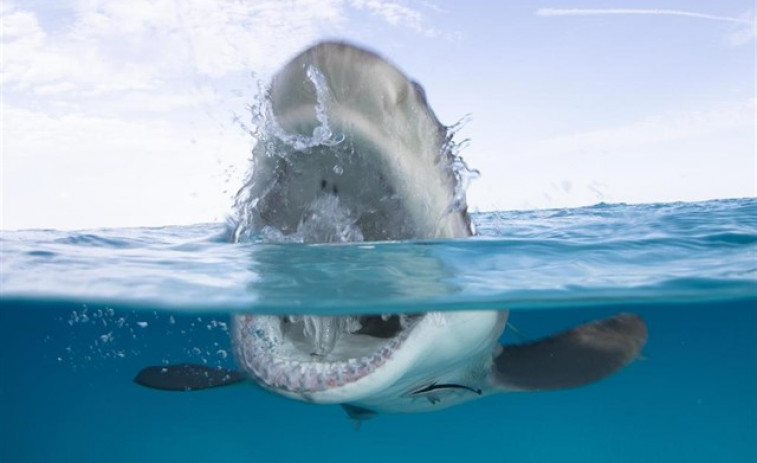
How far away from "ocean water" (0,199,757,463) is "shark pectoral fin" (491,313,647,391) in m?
0.25

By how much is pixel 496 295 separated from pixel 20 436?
3903 cm

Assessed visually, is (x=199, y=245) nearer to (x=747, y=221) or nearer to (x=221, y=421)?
(x=747, y=221)

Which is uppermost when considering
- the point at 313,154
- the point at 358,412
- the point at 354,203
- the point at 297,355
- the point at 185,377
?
the point at 313,154

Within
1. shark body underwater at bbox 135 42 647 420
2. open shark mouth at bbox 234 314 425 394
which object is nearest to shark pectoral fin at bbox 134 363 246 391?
shark body underwater at bbox 135 42 647 420

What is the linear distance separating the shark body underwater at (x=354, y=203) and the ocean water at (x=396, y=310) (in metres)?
0.23

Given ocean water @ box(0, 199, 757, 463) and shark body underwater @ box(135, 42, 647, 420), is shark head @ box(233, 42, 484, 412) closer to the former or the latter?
shark body underwater @ box(135, 42, 647, 420)

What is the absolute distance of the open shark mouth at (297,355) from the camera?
8.96 ft

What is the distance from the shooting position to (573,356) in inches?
193

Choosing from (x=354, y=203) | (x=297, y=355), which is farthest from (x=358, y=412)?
(x=354, y=203)

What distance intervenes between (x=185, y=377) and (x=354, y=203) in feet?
8.55

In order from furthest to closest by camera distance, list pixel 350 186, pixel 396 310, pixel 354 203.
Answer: pixel 396 310
pixel 354 203
pixel 350 186

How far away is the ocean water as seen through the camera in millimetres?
4805

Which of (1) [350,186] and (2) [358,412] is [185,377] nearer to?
(2) [358,412]

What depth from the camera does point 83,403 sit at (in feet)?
113
